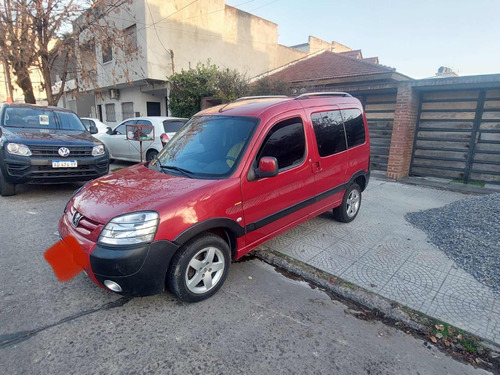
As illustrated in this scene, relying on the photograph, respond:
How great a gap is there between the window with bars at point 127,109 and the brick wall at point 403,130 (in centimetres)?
1460

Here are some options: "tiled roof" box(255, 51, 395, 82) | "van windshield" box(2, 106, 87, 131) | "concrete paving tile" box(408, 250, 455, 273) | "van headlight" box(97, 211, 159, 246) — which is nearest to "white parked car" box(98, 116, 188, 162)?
"van windshield" box(2, 106, 87, 131)

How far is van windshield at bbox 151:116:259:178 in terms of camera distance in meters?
3.01

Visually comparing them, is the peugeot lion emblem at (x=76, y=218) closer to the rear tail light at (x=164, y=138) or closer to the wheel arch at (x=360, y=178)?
the wheel arch at (x=360, y=178)

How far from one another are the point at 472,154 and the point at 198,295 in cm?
809

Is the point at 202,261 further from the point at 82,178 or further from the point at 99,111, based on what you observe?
the point at 99,111

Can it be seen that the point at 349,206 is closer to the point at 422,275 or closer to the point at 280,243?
the point at 280,243

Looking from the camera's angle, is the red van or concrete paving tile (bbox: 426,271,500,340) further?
concrete paving tile (bbox: 426,271,500,340)

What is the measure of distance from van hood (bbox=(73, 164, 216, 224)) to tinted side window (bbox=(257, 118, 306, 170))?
0.84m

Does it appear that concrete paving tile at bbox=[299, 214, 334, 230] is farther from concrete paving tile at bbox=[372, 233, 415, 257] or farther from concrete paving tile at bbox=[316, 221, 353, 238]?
concrete paving tile at bbox=[372, 233, 415, 257]

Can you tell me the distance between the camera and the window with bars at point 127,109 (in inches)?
676

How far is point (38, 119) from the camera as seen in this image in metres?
6.32

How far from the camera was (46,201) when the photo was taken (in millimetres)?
5609

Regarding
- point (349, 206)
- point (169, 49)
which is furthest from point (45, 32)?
point (349, 206)

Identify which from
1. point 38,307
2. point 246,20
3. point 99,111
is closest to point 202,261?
point 38,307
